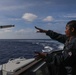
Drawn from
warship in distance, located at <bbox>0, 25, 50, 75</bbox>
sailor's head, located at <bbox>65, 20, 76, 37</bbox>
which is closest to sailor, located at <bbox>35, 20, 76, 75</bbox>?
sailor's head, located at <bbox>65, 20, 76, 37</bbox>

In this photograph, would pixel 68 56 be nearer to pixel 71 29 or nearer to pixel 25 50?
pixel 71 29

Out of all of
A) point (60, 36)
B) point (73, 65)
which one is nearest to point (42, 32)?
point (60, 36)

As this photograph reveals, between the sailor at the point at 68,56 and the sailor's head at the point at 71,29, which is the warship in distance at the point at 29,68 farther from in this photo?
the sailor's head at the point at 71,29

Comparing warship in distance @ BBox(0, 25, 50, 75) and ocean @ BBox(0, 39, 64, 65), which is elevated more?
warship in distance @ BBox(0, 25, 50, 75)

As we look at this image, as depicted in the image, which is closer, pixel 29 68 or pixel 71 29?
pixel 71 29

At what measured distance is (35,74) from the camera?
426cm

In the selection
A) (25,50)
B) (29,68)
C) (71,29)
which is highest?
(71,29)

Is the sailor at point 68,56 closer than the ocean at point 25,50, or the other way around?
the sailor at point 68,56

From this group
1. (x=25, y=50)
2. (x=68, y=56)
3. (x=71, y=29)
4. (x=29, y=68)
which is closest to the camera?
(x=68, y=56)

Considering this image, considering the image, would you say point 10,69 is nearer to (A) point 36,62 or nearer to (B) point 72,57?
(A) point 36,62

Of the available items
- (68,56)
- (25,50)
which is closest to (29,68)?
(68,56)

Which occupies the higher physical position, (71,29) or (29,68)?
(71,29)

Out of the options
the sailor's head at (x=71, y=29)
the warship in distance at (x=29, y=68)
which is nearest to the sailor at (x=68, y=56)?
the sailor's head at (x=71, y=29)

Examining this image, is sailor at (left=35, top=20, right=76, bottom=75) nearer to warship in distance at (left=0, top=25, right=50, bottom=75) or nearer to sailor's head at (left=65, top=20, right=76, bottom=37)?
sailor's head at (left=65, top=20, right=76, bottom=37)
